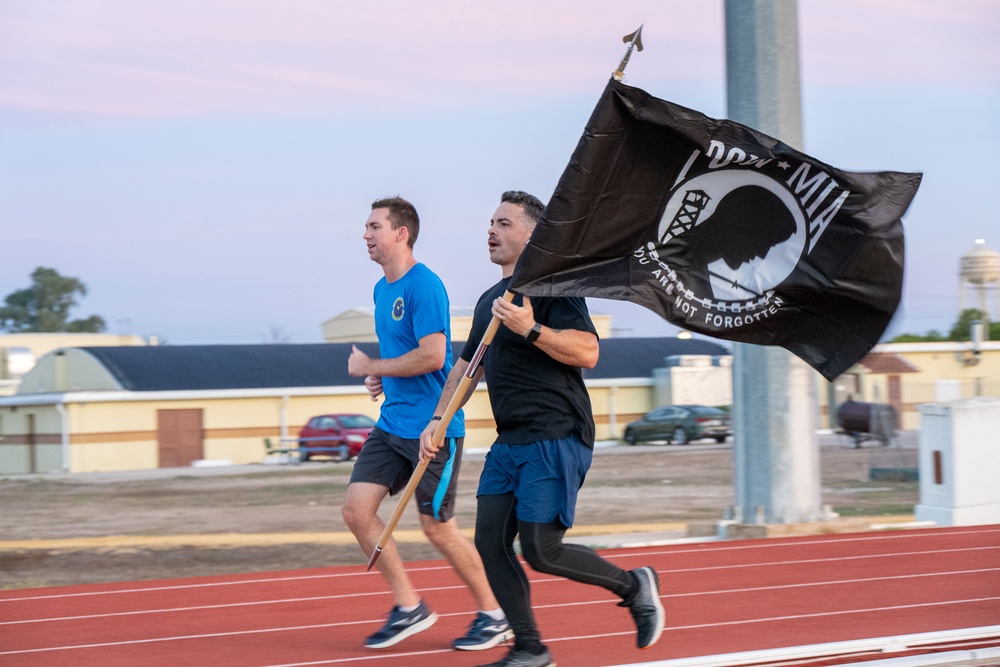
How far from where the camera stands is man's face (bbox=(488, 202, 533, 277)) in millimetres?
5746

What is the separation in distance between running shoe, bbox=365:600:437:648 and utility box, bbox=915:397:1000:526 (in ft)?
27.8

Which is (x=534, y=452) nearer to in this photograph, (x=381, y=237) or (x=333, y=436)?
(x=381, y=237)

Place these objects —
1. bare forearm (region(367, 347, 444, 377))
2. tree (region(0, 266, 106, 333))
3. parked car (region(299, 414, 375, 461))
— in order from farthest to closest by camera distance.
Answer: tree (region(0, 266, 106, 333)) < parked car (region(299, 414, 375, 461)) < bare forearm (region(367, 347, 444, 377))

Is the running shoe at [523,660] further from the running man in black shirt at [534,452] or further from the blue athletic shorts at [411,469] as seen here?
the blue athletic shorts at [411,469]

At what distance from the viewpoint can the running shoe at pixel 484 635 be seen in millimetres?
6363

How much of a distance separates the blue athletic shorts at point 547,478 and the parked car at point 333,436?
106 feet

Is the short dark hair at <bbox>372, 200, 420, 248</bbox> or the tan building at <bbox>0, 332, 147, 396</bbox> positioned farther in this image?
the tan building at <bbox>0, 332, 147, 396</bbox>

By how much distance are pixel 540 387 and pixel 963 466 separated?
9.22 m

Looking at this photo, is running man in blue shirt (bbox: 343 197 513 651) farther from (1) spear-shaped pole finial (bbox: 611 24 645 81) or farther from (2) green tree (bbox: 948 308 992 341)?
(2) green tree (bbox: 948 308 992 341)

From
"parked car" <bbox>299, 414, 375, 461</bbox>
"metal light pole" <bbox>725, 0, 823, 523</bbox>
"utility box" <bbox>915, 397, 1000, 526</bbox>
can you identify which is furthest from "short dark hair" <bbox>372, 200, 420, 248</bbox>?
"parked car" <bbox>299, 414, 375, 461</bbox>

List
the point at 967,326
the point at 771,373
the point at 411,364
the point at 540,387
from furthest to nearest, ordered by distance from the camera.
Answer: the point at 967,326 < the point at 771,373 < the point at 411,364 < the point at 540,387

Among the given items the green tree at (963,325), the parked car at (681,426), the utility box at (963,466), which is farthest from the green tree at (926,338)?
the utility box at (963,466)

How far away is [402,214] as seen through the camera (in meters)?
6.50

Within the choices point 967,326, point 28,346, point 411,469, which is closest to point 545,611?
point 411,469
